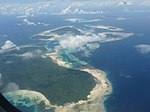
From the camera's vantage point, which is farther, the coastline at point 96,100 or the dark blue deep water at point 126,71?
the dark blue deep water at point 126,71

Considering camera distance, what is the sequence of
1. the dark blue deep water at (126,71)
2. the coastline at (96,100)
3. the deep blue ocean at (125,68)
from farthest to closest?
the deep blue ocean at (125,68)
the dark blue deep water at (126,71)
the coastline at (96,100)

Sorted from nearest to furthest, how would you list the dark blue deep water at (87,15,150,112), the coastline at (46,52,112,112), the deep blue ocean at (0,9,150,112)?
the coastline at (46,52,112,112) → the dark blue deep water at (87,15,150,112) → the deep blue ocean at (0,9,150,112)

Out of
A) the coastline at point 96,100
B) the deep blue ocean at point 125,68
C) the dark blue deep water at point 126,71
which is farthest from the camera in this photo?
the deep blue ocean at point 125,68

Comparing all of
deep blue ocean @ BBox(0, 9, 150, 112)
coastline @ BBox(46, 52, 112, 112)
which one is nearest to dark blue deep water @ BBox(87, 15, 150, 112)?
deep blue ocean @ BBox(0, 9, 150, 112)

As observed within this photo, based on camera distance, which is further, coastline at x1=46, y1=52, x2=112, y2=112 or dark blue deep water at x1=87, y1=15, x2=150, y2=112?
dark blue deep water at x1=87, y1=15, x2=150, y2=112

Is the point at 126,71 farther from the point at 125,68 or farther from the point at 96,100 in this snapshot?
the point at 96,100

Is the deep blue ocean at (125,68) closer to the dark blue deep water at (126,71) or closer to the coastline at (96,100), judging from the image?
the dark blue deep water at (126,71)

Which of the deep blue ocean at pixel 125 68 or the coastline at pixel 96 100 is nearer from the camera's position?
the coastline at pixel 96 100

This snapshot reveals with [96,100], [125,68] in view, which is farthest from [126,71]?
[96,100]

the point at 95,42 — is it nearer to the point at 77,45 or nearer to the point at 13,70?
the point at 77,45

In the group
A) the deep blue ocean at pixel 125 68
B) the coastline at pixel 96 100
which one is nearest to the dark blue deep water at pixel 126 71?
the deep blue ocean at pixel 125 68

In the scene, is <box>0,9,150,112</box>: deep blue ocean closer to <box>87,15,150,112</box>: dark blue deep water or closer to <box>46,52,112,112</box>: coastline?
<box>87,15,150,112</box>: dark blue deep water

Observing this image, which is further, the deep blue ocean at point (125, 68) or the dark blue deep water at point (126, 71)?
the deep blue ocean at point (125, 68)
